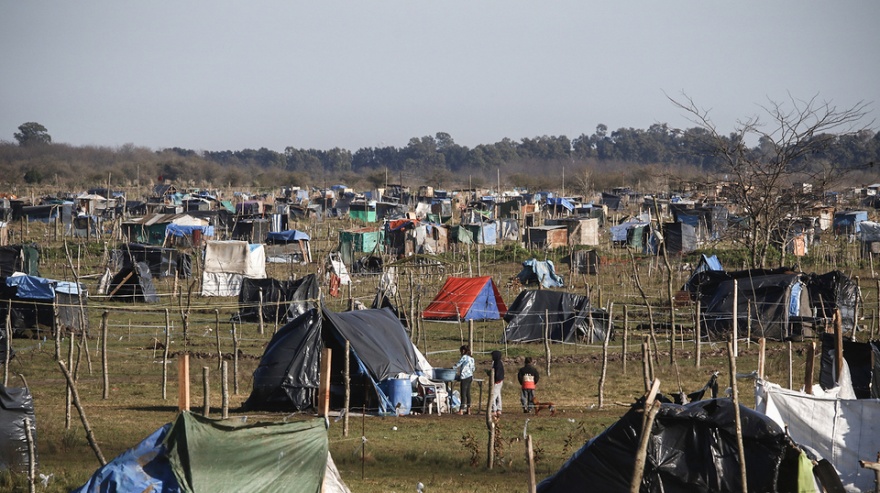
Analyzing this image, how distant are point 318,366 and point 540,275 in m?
19.4

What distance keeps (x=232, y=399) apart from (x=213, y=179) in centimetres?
9992

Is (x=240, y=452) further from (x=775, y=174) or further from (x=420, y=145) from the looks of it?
(x=420, y=145)

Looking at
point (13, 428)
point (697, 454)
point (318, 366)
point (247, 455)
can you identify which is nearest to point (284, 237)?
point (318, 366)

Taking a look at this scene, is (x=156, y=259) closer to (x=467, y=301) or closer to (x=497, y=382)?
(x=467, y=301)

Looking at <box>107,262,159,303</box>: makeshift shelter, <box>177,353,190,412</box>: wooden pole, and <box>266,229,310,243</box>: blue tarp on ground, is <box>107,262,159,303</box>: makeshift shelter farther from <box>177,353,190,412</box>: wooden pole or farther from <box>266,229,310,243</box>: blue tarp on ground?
<box>177,353,190,412</box>: wooden pole

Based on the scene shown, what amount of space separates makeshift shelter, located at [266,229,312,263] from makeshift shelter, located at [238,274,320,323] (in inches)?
507

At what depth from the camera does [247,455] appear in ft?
31.7

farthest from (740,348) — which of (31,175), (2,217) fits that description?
(31,175)

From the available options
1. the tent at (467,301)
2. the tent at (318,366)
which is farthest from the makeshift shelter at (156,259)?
the tent at (318,366)

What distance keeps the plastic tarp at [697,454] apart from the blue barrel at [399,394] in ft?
24.5

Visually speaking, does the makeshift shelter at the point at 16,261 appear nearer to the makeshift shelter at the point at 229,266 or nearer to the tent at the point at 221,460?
the makeshift shelter at the point at 229,266

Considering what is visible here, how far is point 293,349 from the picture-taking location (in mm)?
17500

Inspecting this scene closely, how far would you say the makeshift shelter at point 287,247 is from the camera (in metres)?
44.1

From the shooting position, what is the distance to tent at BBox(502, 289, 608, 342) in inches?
1023
